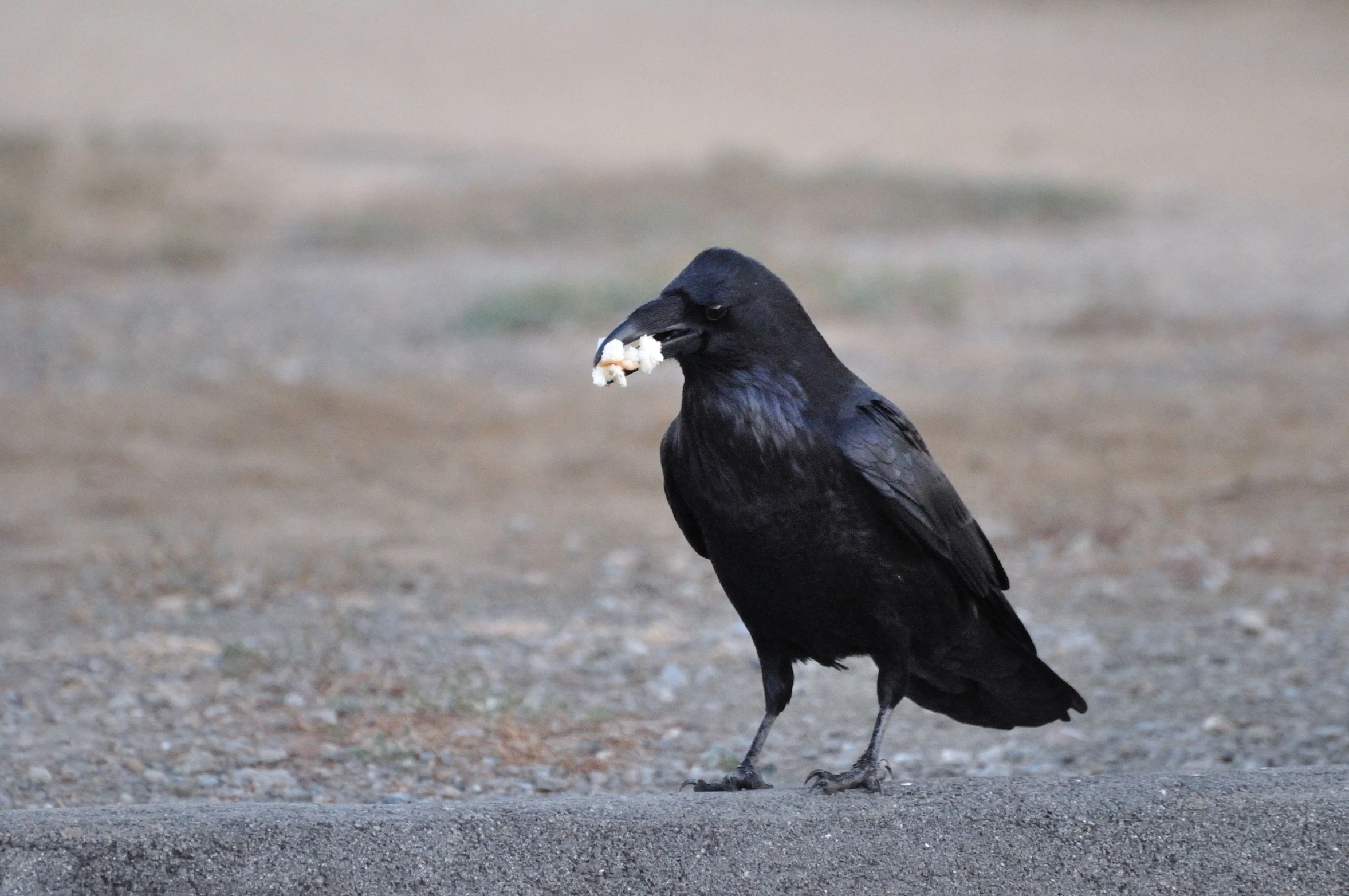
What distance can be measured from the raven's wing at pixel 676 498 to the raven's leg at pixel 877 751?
0.55 metres

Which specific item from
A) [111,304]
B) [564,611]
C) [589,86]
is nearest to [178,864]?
[564,611]

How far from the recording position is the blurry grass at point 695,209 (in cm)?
1589

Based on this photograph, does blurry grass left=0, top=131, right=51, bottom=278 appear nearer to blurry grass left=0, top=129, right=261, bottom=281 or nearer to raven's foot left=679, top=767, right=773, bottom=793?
blurry grass left=0, top=129, right=261, bottom=281


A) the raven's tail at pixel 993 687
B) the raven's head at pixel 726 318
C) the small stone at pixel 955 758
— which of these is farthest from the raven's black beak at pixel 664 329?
the small stone at pixel 955 758

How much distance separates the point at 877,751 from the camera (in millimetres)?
3592

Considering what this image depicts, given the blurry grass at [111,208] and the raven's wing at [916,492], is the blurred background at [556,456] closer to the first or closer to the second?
the blurry grass at [111,208]

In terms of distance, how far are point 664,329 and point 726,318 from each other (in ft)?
0.52

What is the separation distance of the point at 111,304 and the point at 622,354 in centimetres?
1026

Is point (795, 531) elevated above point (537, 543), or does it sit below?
above

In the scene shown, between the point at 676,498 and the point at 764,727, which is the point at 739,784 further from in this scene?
the point at 676,498

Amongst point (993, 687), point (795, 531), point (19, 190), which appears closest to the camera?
point (795, 531)

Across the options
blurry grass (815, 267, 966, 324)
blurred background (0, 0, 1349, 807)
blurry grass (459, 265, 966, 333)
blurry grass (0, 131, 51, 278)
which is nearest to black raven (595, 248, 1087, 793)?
blurred background (0, 0, 1349, 807)

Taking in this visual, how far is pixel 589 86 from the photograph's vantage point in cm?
3912

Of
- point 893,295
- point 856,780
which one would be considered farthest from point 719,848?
point 893,295
